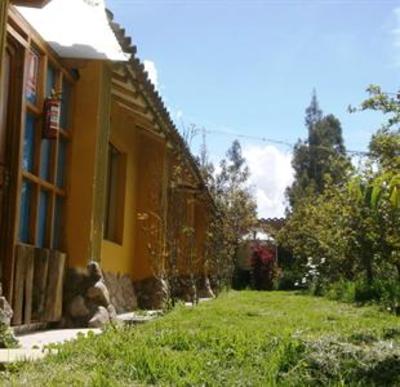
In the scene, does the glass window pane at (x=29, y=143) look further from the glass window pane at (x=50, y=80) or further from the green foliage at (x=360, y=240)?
the green foliage at (x=360, y=240)

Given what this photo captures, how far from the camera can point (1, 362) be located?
16.3 ft

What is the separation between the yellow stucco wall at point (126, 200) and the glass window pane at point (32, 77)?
145 inches

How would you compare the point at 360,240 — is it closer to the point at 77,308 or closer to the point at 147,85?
the point at 147,85

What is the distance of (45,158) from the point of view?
834 cm

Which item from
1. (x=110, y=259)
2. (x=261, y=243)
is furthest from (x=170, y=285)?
(x=261, y=243)

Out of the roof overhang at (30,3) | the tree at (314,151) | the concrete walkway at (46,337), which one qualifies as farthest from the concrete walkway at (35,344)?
the tree at (314,151)

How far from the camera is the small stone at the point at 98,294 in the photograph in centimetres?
864

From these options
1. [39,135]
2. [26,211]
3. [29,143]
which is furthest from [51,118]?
[26,211]

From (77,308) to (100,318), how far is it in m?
0.29

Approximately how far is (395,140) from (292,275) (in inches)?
614

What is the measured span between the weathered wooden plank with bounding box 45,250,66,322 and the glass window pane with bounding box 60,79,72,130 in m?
1.62

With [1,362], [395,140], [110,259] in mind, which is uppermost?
[395,140]

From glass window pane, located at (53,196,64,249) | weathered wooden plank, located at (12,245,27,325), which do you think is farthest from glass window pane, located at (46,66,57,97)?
weathered wooden plank, located at (12,245,27,325)

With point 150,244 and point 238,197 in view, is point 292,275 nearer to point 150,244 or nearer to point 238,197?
point 238,197
